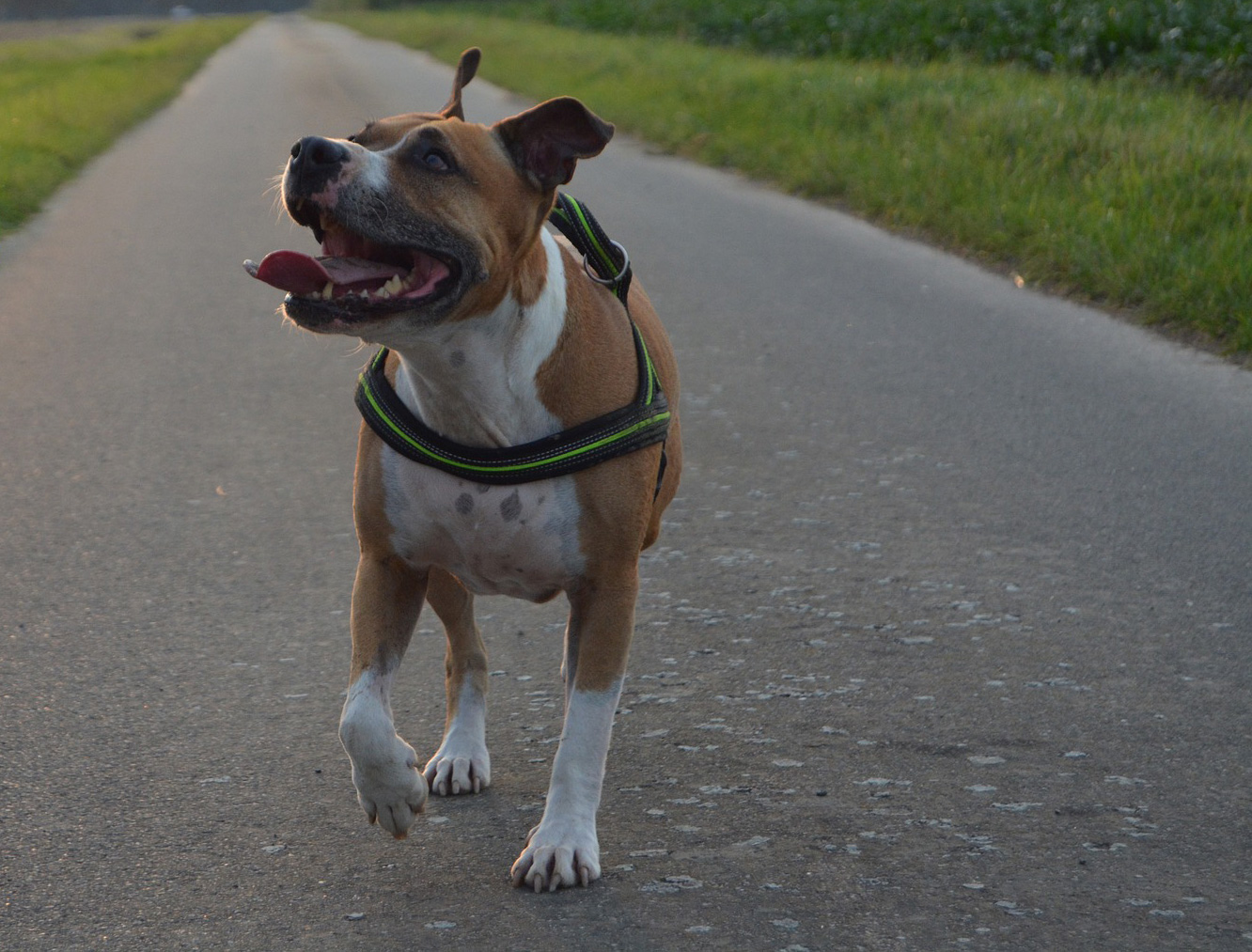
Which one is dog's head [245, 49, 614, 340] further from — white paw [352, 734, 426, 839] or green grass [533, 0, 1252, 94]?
green grass [533, 0, 1252, 94]

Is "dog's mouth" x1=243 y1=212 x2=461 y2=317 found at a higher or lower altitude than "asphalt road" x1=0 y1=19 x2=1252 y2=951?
higher

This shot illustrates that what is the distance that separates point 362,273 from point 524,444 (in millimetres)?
475

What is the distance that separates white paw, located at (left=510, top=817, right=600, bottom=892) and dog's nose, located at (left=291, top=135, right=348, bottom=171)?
137 centimetres

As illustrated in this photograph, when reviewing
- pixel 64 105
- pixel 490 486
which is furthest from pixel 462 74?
pixel 64 105

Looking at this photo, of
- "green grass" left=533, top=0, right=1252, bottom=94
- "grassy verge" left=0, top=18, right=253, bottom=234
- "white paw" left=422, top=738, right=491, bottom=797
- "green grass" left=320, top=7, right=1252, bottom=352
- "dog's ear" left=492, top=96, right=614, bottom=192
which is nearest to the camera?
"dog's ear" left=492, top=96, right=614, bottom=192

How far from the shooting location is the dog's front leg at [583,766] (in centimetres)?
310

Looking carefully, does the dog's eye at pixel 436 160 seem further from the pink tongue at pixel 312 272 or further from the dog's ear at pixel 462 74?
the dog's ear at pixel 462 74

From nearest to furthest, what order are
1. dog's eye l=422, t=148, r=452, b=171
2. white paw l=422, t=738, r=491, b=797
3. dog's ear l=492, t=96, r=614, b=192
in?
dog's eye l=422, t=148, r=452, b=171 → dog's ear l=492, t=96, r=614, b=192 → white paw l=422, t=738, r=491, b=797

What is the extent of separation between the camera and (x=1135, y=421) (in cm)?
652

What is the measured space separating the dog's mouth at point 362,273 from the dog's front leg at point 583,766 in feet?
2.40

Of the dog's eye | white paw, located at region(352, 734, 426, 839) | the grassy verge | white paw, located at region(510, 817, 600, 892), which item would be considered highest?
the dog's eye

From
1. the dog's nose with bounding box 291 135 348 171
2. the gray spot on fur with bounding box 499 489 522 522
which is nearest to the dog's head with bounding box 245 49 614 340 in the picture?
the dog's nose with bounding box 291 135 348 171

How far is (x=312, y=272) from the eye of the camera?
10.2 feet

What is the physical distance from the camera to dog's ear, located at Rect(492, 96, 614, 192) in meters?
3.29
